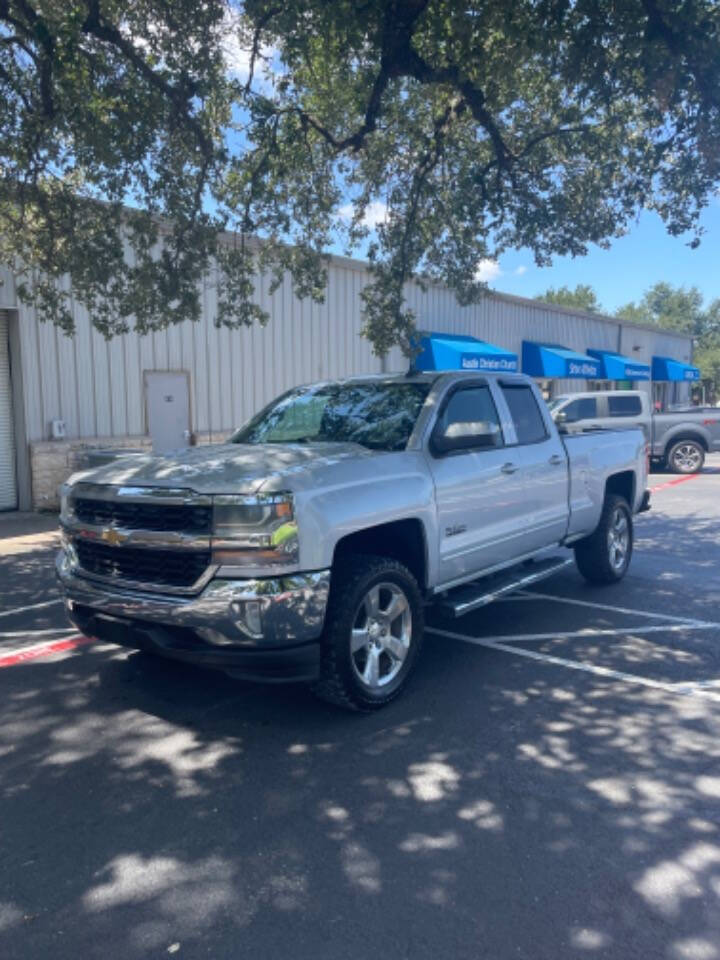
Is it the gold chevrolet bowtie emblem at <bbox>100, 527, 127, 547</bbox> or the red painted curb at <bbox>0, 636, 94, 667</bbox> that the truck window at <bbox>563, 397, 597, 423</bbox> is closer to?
the red painted curb at <bbox>0, 636, 94, 667</bbox>

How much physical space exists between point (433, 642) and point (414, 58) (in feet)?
19.6

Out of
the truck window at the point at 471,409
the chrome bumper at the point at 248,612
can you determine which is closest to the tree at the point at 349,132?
the truck window at the point at 471,409

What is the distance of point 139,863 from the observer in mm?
2918

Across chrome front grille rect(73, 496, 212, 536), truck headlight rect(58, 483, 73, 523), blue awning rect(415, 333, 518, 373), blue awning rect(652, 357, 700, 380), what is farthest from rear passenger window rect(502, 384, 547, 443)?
blue awning rect(652, 357, 700, 380)

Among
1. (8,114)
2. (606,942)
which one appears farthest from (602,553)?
(8,114)

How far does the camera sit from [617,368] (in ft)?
88.6

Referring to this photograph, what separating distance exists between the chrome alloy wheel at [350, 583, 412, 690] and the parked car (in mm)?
13054

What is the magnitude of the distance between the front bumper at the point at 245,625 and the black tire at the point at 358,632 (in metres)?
0.16

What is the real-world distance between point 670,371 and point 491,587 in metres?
30.6

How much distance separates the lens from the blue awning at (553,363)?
2334 cm

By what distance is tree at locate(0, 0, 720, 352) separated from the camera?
673 centimetres

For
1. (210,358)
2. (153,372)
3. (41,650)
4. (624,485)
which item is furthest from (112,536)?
(210,358)

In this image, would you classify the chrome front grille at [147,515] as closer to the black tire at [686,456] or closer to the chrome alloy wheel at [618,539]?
the chrome alloy wheel at [618,539]

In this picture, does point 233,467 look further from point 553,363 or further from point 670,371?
point 670,371
